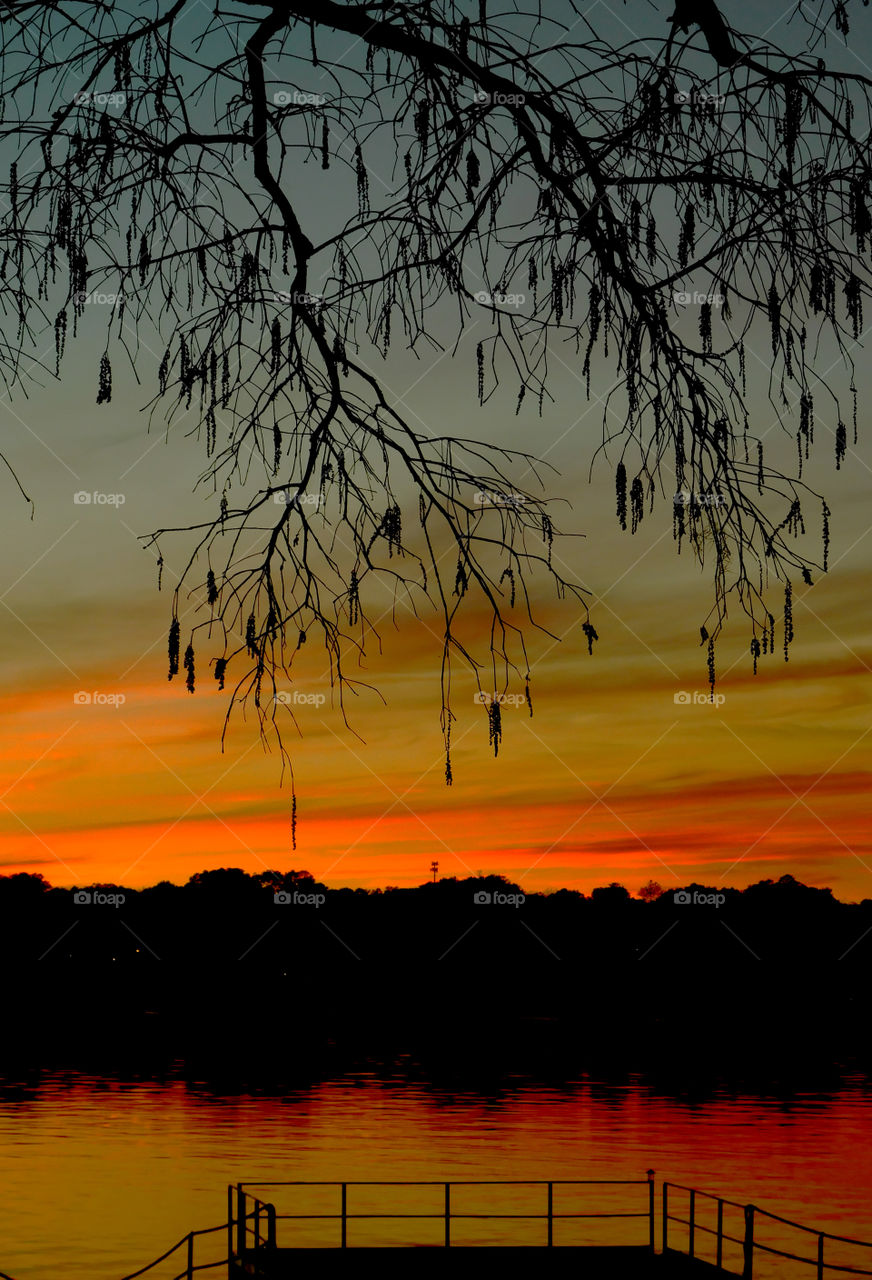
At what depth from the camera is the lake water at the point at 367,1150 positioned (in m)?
94.2

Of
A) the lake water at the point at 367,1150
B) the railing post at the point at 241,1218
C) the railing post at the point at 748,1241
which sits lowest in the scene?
the lake water at the point at 367,1150

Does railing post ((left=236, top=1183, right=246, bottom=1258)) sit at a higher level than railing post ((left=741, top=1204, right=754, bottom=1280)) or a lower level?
lower

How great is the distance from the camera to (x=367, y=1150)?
118 meters

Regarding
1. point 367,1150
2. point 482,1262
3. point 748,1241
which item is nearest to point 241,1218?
point 482,1262

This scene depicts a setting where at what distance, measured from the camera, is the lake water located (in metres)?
94.2

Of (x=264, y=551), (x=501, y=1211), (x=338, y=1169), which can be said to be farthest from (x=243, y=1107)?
(x=264, y=551)

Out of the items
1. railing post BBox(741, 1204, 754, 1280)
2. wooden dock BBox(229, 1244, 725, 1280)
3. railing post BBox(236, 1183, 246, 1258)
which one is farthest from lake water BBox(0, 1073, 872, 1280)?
railing post BBox(741, 1204, 754, 1280)

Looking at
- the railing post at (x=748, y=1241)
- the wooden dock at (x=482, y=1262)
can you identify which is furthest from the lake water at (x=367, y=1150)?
the railing post at (x=748, y=1241)

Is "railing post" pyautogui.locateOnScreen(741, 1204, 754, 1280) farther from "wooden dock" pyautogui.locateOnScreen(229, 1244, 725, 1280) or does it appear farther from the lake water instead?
the lake water

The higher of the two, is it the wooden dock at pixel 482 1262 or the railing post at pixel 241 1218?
the railing post at pixel 241 1218

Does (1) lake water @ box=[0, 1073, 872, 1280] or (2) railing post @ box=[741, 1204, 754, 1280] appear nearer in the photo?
(2) railing post @ box=[741, 1204, 754, 1280]

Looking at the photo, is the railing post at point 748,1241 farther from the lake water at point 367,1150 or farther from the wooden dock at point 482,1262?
the lake water at point 367,1150

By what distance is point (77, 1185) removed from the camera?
106125 millimetres

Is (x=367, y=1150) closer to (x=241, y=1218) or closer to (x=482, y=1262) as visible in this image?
(x=482, y=1262)
